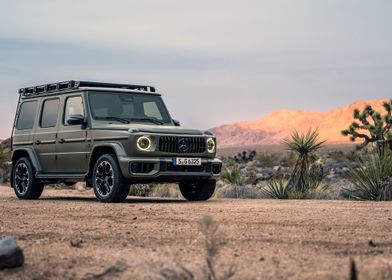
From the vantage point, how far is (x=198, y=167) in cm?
1365

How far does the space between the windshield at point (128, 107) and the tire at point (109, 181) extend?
3.29ft

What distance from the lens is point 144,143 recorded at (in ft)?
42.5

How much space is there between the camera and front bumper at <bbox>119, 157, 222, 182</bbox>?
504 inches

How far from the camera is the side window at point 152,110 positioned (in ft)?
48.3

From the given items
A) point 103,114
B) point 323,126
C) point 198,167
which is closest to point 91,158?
point 103,114

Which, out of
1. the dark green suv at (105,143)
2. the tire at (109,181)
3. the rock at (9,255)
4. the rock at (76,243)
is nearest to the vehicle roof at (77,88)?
the dark green suv at (105,143)

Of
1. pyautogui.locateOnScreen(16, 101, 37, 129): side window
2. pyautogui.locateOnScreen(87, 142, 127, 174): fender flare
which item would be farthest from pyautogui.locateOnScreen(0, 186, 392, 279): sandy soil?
pyautogui.locateOnScreen(16, 101, 37, 129): side window

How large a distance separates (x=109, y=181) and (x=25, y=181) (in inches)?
120

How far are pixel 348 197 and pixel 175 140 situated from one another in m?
5.85

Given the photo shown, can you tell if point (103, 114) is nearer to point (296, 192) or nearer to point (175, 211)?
point (175, 211)

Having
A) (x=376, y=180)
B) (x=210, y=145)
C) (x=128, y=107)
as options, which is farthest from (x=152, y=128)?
(x=376, y=180)

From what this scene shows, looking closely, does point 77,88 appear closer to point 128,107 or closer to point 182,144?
point 128,107

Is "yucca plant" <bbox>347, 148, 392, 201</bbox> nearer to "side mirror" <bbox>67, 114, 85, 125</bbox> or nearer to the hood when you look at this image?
the hood

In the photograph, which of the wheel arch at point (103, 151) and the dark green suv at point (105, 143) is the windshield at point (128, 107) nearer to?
the dark green suv at point (105, 143)
